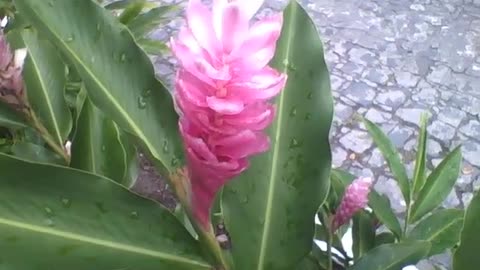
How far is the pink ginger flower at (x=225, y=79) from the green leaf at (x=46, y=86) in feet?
1.07

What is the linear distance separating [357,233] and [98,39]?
1.38 feet

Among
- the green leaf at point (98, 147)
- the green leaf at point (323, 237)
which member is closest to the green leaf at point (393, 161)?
the green leaf at point (323, 237)

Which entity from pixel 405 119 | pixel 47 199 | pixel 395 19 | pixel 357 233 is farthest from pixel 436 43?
pixel 47 199

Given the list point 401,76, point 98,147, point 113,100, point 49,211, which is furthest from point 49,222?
point 401,76

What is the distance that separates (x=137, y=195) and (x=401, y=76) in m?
2.27

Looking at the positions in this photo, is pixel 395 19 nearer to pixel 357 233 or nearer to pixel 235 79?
pixel 357 233

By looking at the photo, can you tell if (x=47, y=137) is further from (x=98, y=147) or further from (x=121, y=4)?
(x=121, y=4)

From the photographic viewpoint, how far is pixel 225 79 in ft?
1.52

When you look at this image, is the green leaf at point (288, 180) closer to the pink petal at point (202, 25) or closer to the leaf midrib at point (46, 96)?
the pink petal at point (202, 25)

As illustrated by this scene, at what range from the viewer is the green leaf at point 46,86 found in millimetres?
796

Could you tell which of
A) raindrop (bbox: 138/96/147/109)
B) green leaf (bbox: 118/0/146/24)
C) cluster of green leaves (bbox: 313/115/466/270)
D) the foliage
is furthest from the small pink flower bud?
green leaf (bbox: 118/0/146/24)

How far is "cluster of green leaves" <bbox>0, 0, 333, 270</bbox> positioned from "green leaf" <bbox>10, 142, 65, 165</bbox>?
0.54 ft

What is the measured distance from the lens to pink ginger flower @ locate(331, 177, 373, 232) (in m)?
0.72

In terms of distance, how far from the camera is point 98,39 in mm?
604
